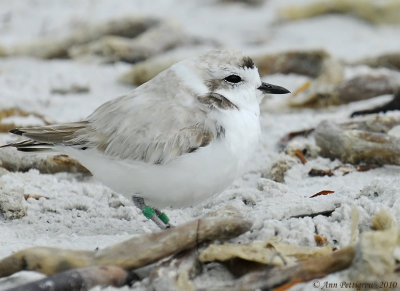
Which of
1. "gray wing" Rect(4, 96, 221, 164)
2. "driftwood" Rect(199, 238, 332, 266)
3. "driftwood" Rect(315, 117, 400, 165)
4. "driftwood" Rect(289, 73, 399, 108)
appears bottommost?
"driftwood" Rect(289, 73, 399, 108)

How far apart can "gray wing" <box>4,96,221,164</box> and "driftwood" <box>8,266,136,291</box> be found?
788 millimetres

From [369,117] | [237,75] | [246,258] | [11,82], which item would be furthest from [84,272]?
[11,82]

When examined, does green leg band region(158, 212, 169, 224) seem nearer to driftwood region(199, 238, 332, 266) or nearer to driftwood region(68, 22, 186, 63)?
driftwood region(199, 238, 332, 266)

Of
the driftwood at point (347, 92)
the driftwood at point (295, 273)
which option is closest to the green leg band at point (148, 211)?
the driftwood at point (295, 273)

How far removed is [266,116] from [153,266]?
10.2 ft

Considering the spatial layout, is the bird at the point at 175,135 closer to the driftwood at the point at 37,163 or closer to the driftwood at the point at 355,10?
the driftwood at the point at 37,163

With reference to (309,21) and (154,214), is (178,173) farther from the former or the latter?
(309,21)

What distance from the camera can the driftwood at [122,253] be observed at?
2697 millimetres

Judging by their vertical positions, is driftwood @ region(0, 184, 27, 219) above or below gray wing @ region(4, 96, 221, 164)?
below

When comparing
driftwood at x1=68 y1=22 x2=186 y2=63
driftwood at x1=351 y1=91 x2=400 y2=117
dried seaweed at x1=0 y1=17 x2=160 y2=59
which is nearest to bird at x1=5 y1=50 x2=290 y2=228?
driftwood at x1=351 y1=91 x2=400 y2=117

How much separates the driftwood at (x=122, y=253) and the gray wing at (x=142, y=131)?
59 cm

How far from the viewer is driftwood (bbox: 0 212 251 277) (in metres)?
2.70

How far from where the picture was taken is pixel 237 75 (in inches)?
146

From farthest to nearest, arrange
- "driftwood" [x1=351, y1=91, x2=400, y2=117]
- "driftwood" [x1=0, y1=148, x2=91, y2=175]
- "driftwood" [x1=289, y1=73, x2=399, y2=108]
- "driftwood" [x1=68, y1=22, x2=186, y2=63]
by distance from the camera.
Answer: "driftwood" [x1=68, y1=22, x2=186, y2=63], "driftwood" [x1=289, y1=73, x2=399, y2=108], "driftwood" [x1=351, y1=91, x2=400, y2=117], "driftwood" [x1=0, y1=148, x2=91, y2=175]
